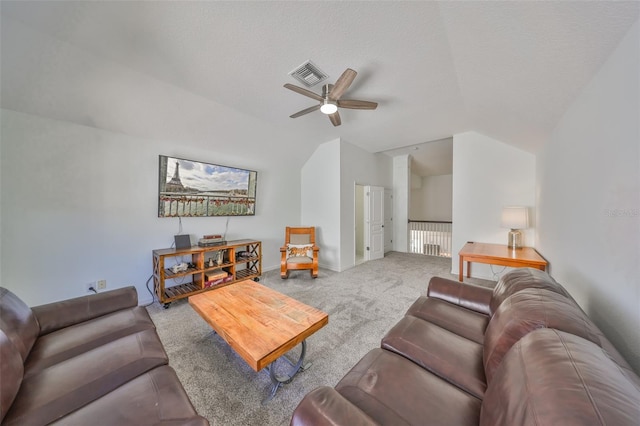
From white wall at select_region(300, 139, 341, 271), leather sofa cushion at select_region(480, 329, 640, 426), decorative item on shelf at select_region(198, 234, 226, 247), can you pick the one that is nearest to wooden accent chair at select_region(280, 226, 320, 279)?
white wall at select_region(300, 139, 341, 271)

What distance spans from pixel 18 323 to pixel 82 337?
297mm

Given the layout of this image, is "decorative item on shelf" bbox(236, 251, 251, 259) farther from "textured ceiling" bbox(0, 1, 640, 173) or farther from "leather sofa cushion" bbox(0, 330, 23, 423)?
"leather sofa cushion" bbox(0, 330, 23, 423)

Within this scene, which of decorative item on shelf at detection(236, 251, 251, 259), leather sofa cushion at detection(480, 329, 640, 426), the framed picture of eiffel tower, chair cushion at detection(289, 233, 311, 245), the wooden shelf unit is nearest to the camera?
leather sofa cushion at detection(480, 329, 640, 426)

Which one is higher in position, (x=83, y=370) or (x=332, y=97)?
(x=332, y=97)

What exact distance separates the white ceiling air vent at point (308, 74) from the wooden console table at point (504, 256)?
294cm

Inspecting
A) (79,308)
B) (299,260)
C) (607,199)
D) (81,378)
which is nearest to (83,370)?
(81,378)

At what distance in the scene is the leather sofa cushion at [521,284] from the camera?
1309mm

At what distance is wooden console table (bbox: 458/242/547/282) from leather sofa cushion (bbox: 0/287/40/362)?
4028 mm

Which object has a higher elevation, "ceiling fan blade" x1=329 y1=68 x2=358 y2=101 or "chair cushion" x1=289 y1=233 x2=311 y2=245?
"ceiling fan blade" x1=329 y1=68 x2=358 y2=101

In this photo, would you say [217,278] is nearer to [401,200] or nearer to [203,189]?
[203,189]

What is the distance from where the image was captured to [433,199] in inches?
301

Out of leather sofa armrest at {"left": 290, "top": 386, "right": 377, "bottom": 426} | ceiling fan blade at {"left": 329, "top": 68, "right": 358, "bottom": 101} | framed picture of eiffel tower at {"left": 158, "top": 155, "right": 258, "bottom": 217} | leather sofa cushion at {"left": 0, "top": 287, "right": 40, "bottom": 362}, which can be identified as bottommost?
leather sofa armrest at {"left": 290, "top": 386, "right": 377, "bottom": 426}

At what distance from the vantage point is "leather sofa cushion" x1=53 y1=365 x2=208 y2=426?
2.77 feet

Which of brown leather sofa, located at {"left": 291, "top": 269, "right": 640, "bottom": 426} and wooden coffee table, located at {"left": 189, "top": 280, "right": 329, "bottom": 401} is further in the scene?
wooden coffee table, located at {"left": 189, "top": 280, "right": 329, "bottom": 401}
